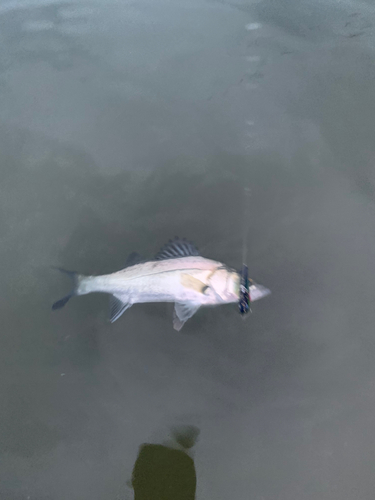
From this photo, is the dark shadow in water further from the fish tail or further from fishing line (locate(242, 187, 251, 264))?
fishing line (locate(242, 187, 251, 264))

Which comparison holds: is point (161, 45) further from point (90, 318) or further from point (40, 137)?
point (90, 318)

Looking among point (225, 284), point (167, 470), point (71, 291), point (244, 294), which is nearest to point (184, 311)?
point (225, 284)

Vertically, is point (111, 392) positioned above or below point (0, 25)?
below

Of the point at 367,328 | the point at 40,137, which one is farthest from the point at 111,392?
the point at 40,137

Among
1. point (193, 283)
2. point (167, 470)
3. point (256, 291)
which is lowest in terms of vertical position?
point (167, 470)

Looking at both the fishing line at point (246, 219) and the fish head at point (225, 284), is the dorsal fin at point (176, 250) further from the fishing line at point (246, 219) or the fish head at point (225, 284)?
the fishing line at point (246, 219)

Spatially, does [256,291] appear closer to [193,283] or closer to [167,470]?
[193,283]

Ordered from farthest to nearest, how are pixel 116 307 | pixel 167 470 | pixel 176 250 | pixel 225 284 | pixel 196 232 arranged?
pixel 196 232 → pixel 176 250 → pixel 116 307 → pixel 225 284 → pixel 167 470
